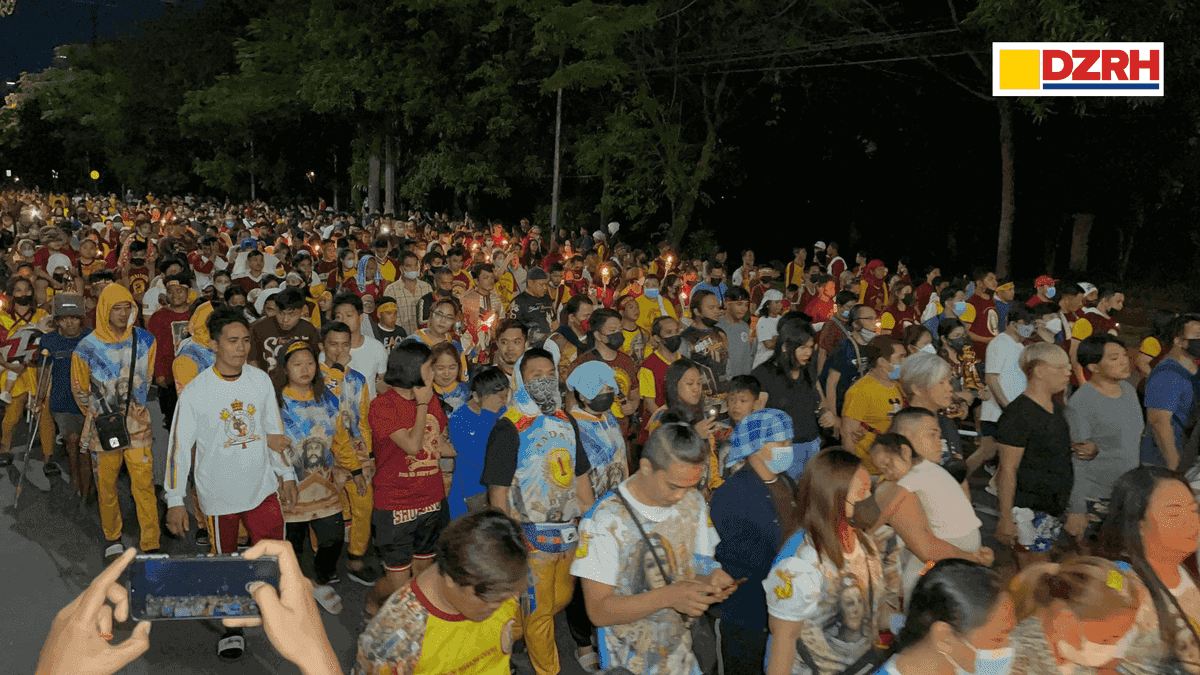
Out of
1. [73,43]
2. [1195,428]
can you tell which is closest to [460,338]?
[1195,428]

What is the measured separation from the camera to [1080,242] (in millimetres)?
24625

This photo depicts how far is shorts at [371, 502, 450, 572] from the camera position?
18.3ft

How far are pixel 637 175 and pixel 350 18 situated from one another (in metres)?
12.3

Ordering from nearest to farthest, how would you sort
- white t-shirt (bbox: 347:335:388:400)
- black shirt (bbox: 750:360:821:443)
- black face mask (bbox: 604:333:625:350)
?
black shirt (bbox: 750:360:821:443), black face mask (bbox: 604:333:625:350), white t-shirt (bbox: 347:335:388:400)

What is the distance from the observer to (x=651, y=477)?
3730 mm

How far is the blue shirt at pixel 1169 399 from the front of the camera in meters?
6.31

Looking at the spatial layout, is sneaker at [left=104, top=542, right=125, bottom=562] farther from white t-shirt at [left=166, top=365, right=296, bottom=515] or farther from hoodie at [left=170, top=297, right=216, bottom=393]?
white t-shirt at [left=166, top=365, right=296, bottom=515]

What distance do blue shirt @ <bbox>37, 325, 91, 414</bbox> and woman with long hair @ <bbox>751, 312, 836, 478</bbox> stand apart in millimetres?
5672

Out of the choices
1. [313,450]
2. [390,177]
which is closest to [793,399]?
[313,450]

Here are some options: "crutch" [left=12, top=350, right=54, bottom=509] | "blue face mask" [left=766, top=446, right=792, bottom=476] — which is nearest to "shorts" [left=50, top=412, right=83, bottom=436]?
"crutch" [left=12, top=350, right=54, bottom=509]

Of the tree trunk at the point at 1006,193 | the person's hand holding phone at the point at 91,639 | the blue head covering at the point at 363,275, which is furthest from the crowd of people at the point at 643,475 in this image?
the tree trunk at the point at 1006,193

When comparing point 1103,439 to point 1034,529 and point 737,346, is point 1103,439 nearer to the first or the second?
point 1034,529

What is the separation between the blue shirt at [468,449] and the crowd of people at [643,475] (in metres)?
0.02

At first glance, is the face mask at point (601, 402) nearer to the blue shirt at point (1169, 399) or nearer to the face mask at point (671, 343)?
the face mask at point (671, 343)
